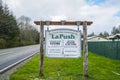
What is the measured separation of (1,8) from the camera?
184ft

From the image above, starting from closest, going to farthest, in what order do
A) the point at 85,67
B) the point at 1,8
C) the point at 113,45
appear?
the point at 85,67 < the point at 113,45 < the point at 1,8

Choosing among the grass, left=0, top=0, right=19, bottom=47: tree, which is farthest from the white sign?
left=0, top=0, right=19, bottom=47: tree

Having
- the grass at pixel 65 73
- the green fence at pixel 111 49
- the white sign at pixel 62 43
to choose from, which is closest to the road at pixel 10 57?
the grass at pixel 65 73

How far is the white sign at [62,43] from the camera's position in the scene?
10.5 meters

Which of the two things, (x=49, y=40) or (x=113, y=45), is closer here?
(x=49, y=40)

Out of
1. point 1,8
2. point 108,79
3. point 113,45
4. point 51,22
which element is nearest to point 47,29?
point 51,22

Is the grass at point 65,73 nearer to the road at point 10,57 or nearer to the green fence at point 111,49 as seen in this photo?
the road at point 10,57

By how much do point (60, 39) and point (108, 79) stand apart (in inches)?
108

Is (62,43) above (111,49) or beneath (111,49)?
above

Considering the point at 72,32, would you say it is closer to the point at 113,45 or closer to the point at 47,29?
the point at 47,29

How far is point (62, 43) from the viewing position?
10500mm

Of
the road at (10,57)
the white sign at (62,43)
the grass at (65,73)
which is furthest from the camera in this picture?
the road at (10,57)

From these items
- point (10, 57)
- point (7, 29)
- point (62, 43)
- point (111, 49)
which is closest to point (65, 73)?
point (62, 43)

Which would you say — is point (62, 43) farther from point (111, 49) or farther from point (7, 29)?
point (7, 29)
